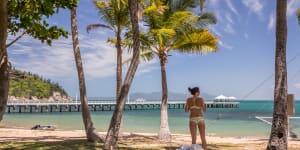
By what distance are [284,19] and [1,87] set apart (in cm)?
770

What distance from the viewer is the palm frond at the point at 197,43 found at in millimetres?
16375

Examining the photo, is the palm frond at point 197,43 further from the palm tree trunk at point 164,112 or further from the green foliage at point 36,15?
the green foliage at point 36,15

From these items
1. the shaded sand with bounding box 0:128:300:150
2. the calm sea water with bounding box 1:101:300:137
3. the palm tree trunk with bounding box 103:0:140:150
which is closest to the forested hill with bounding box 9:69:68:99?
the calm sea water with bounding box 1:101:300:137

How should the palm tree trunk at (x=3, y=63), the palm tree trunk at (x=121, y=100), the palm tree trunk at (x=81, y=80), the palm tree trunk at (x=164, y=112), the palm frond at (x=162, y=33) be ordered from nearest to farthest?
the palm tree trunk at (x=3, y=63) → the palm tree trunk at (x=121, y=100) → the palm tree trunk at (x=81, y=80) → the palm frond at (x=162, y=33) → the palm tree trunk at (x=164, y=112)

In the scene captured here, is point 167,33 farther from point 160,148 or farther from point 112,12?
point 160,148

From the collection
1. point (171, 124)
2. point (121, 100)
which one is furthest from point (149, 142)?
point (171, 124)

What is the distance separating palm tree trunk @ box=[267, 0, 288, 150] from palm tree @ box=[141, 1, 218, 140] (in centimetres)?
562

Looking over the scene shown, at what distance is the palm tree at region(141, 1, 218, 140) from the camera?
15.5 meters

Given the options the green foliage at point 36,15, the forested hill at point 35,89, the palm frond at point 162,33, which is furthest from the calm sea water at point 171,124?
the forested hill at point 35,89

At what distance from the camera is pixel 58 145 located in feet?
39.5

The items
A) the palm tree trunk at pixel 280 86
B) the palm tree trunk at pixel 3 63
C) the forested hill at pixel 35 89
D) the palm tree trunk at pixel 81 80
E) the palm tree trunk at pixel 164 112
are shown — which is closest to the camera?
the palm tree trunk at pixel 3 63

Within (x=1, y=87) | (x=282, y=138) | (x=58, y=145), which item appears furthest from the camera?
(x=58, y=145)

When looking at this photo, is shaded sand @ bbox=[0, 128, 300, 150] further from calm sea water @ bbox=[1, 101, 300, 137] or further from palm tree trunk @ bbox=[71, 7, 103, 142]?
calm sea water @ bbox=[1, 101, 300, 137]

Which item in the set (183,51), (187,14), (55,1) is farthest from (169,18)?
(55,1)
